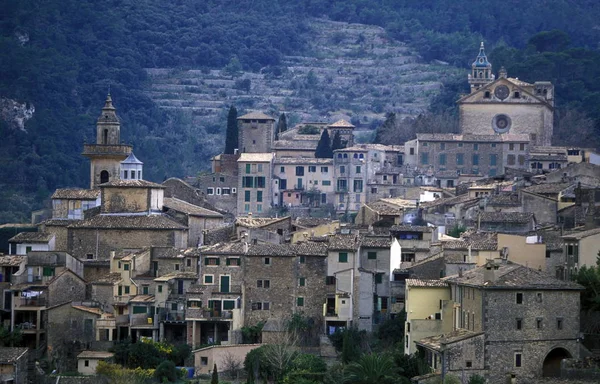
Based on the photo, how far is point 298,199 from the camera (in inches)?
3787

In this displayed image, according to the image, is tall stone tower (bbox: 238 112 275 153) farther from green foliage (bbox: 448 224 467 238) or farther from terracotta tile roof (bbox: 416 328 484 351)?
terracotta tile roof (bbox: 416 328 484 351)

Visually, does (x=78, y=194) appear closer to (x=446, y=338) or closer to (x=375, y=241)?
(x=375, y=241)

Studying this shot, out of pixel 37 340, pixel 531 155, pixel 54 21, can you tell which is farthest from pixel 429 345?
pixel 54 21

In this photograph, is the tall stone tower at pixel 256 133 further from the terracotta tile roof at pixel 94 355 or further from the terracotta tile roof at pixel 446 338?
the terracotta tile roof at pixel 446 338

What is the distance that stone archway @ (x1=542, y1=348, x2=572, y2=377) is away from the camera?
5600cm

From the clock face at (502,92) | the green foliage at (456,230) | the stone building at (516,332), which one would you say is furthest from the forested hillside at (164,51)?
the stone building at (516,332)

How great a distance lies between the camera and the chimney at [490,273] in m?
56.3

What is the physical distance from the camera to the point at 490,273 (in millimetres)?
56562

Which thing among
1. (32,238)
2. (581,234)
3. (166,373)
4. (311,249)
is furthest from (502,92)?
(166,373)

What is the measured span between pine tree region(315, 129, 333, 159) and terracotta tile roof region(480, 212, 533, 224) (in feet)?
84.7

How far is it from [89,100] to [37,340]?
78.8m

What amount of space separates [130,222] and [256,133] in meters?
27.8

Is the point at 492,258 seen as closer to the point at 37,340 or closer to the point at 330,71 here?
the point at 37,340

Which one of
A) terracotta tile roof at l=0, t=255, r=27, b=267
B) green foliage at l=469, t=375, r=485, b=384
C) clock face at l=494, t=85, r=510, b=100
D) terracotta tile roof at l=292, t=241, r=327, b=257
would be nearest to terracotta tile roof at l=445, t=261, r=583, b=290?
green foliage at l=469, t=375, r=485, b=384
